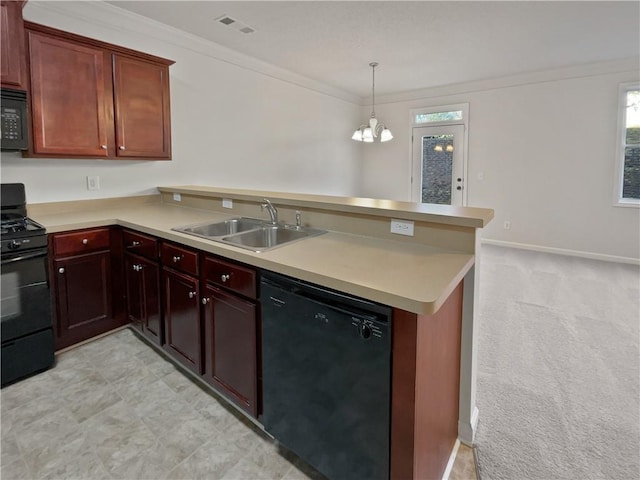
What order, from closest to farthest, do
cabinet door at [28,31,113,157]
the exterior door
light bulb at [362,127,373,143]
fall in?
cabinet door at [28,31,113,157] → light bulb at [362,127,373,143] → the exterior door

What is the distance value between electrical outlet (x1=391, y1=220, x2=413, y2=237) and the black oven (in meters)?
2.10

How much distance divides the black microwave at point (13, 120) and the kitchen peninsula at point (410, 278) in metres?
0.53

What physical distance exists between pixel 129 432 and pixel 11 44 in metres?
2.42

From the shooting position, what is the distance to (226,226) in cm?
256

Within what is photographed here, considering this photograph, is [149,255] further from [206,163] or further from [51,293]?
[206,163]

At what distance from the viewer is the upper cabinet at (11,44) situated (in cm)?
221

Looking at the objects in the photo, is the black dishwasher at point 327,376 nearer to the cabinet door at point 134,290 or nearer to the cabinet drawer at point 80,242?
the cabinet door at point 134,290

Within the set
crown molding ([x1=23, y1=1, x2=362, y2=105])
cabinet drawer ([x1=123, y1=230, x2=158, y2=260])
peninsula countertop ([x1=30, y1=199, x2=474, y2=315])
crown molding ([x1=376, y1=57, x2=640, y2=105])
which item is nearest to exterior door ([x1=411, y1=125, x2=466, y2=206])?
crown molding ([x1=376, y1=57, x2=640, y2=105])

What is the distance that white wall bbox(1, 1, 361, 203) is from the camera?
291 cm

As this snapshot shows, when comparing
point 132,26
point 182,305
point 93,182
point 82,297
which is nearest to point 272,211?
point 182,305

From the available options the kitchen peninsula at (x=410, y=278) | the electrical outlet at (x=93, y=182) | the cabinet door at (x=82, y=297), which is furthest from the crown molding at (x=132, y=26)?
the cabinet door at (x=82, y=297)

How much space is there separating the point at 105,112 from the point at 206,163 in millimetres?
1383

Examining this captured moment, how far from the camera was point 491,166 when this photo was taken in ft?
18.9

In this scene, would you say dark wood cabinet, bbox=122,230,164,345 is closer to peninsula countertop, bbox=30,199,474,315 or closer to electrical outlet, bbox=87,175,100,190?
peninsula countertop, bbox=30,199,474,315
